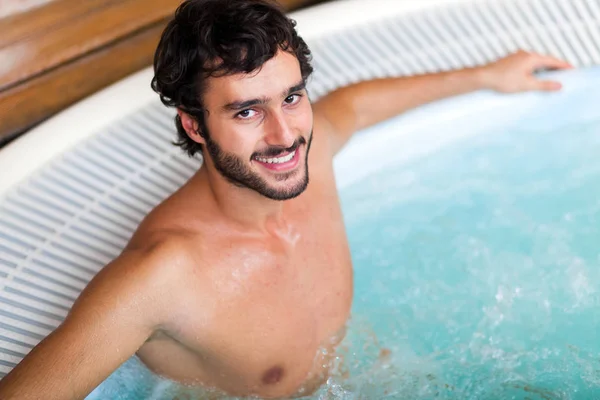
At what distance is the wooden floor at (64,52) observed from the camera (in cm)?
208

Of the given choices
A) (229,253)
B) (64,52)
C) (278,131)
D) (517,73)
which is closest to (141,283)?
(229,253)

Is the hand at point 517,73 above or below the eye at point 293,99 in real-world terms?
below

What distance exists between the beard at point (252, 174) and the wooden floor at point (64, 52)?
85cm

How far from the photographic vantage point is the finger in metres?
2.04

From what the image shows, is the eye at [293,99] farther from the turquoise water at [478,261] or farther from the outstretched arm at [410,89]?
the turquoise water at [478,261]

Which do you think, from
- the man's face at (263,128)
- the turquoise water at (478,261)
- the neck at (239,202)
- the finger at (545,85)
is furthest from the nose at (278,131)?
the finger at (545,85)

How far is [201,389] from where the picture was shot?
5.14ft

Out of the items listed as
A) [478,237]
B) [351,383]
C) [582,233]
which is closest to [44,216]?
[351,383]

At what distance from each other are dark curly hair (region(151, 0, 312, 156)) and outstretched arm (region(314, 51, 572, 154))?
0.40 m

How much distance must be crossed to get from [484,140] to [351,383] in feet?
2.60

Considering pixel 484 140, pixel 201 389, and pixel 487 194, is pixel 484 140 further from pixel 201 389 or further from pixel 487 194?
pixel 201 389

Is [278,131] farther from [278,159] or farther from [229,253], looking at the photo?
[229,253]

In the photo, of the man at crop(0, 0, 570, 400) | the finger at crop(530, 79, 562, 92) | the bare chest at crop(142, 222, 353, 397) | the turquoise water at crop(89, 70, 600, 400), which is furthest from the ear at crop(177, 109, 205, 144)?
the finger at crop(530, 79, 562, 92)

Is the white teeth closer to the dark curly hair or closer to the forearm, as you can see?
the dark curly hair
